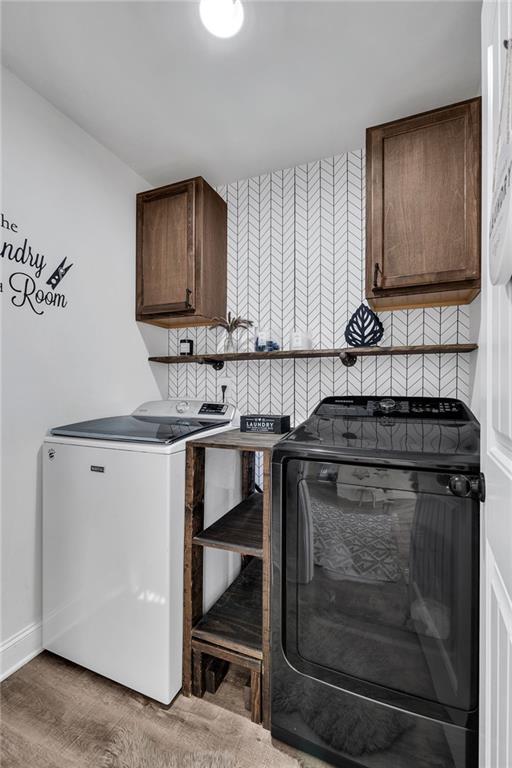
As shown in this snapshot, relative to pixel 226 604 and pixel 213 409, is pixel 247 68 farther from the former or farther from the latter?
pixel 226 604

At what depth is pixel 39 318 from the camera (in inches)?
63.8

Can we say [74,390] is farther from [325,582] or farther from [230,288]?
[325,582]

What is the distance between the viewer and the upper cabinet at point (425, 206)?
146 centimetres

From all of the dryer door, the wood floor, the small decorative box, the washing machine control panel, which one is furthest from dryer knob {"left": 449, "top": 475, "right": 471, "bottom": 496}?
the washing machine control panel

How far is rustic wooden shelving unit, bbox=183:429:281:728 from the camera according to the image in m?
1.29

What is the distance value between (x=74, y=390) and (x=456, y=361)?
2035 mm

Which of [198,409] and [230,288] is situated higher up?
[230,288]

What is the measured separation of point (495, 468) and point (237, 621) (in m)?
1.31

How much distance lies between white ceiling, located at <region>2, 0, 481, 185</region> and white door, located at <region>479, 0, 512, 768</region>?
2.20ft

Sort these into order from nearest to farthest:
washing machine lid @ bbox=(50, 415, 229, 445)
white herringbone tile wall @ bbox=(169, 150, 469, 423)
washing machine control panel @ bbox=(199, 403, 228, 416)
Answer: washing machine lid @ bbox=(50, 415, 229, 445) < white herringbone tile wall @ bbox=(169, 150, 469, 423) < washing machine control panel @ bbox=(199, 403, 228, 416)

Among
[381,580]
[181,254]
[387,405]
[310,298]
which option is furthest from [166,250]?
[381,580]

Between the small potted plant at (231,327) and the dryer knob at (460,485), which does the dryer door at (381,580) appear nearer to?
the dryer knob at (460,485)

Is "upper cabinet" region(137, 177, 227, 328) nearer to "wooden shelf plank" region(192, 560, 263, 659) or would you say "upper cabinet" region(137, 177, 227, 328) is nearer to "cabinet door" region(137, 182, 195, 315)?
"cabinet door" region(137, 182, 195, 315)

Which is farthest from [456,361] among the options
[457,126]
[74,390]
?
[74,390]
